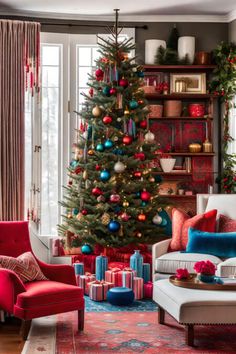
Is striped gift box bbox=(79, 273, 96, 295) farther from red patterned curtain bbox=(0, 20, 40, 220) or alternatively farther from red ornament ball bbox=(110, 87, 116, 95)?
red ornament ball bbox=(110, 87, 116, 95)

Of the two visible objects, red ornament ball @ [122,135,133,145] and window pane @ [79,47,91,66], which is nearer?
red ornament ball @ [122,135,133,145]

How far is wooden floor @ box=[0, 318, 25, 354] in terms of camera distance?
4.80m

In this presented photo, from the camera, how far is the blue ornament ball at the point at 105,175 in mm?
7289

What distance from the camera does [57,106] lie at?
332 inches

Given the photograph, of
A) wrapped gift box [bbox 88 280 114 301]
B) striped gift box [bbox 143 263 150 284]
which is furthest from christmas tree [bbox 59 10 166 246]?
wrapped gift box [bbox 88 280 114 301]

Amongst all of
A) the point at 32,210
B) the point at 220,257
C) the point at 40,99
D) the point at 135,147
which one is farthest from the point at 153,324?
the point at 40,99

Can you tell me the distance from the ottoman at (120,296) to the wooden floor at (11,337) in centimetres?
96

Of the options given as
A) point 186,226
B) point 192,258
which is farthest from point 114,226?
point 192,258

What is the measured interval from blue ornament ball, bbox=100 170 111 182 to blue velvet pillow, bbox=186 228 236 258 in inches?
49.8

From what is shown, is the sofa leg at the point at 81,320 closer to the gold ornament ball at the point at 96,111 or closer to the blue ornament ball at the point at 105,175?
the blue ornament ball at the point at 105,175

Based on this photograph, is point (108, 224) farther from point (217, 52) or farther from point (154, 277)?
point (217, 52)

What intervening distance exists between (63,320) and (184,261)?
1.33 meters

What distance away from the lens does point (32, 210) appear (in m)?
8.16

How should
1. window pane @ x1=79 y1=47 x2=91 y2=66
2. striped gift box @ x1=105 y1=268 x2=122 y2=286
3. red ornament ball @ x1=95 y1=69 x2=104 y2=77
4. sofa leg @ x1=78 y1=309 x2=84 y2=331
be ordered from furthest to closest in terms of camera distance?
window pane @ x1=79 y1=47 x2=91 y2=66 < red ornament ball @ x1=95 y1=69 x2=104 y2=77 < striped gift box @ x1=105 y1=268 x2=122 y2=286 < sofa leg @ x1=78 y1=309 x2=84 y2=331
